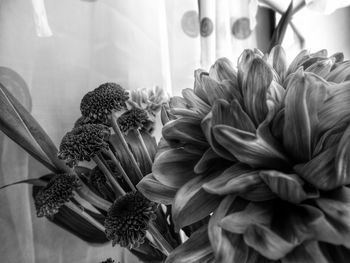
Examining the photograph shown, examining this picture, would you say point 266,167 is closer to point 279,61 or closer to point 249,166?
point 249,166

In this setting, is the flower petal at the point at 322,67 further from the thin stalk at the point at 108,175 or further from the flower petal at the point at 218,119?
the thin stalk at the point at 108,175

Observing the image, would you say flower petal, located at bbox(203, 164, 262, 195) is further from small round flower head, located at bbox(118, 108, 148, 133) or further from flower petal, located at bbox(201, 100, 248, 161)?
small round flower head, located at bbox(118, 108, 148, 133)

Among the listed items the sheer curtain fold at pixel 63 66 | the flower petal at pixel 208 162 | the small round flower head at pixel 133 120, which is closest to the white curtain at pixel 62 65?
the sheer curtain fold at pixel 63 66

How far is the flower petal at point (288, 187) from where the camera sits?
0.16 meters

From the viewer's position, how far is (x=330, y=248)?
0.58 feet

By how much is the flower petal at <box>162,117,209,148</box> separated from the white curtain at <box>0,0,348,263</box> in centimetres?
22

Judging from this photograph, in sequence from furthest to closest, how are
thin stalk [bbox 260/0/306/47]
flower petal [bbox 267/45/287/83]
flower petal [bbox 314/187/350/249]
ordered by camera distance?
thin stalk [bbox 260/0/306/47] < flower petal [bbox 267/45/287/83] < flower petal [bbox 314/187/350/249]

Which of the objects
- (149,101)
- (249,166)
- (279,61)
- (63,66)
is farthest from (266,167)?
(63,66)

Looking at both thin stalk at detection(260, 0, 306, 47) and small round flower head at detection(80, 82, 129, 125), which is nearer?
small round flower head at detection(80, 82, 129, 125)

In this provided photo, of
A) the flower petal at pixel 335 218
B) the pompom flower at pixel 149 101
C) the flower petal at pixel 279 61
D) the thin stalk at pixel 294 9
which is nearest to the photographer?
the flower petal at pixel 335 218

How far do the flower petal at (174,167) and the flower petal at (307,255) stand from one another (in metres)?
0.08

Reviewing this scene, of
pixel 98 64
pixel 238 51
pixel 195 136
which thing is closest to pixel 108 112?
pixel 195 136

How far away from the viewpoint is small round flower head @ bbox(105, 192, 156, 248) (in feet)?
0.74

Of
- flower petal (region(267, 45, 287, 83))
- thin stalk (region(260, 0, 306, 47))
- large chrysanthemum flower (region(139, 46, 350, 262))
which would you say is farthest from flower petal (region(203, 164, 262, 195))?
thin stalk (region(260, 0, 306, 47))
